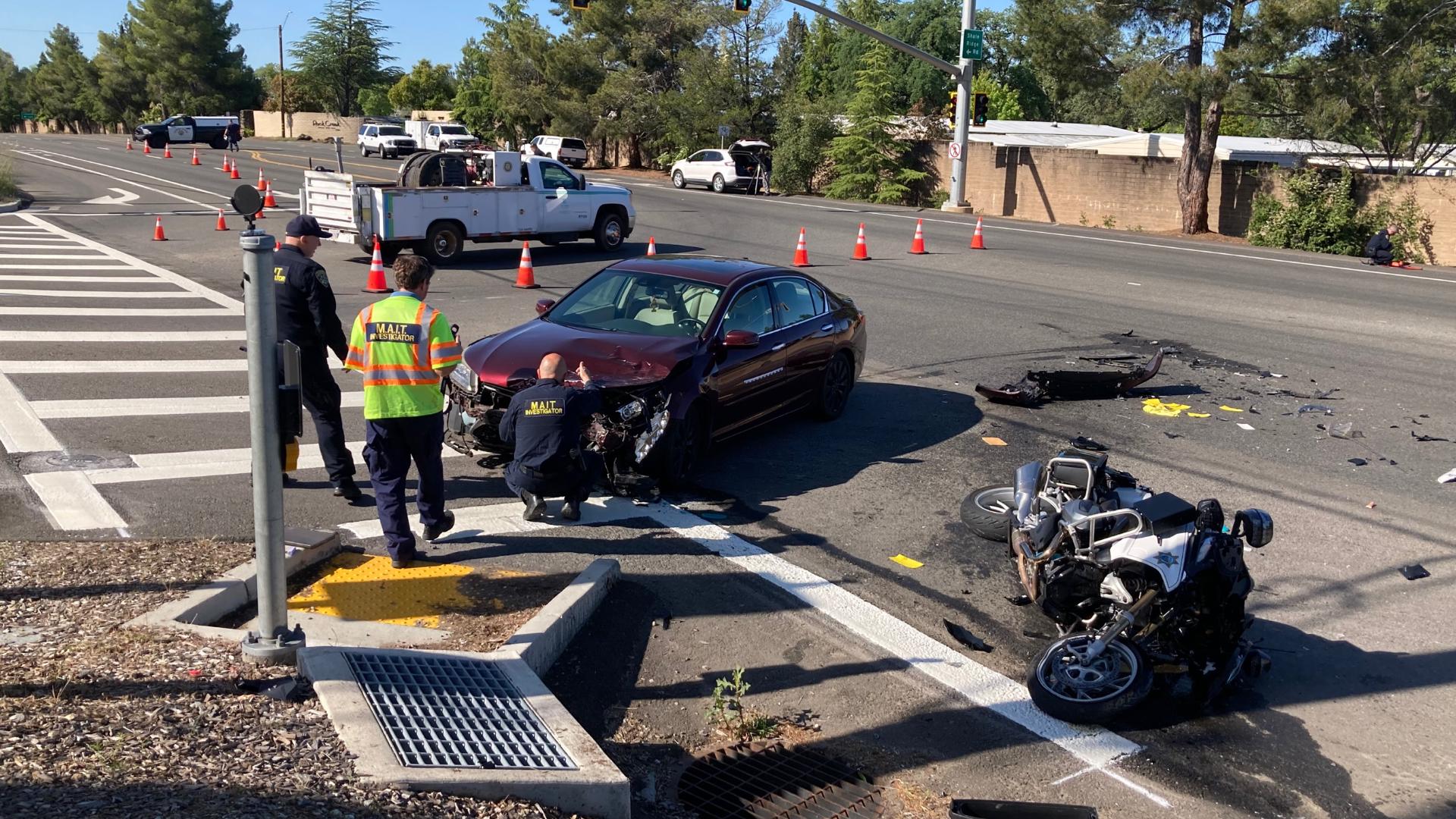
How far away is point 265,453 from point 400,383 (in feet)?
6.05

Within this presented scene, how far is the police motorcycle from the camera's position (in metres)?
5.48

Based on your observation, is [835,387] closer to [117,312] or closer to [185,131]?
[117,312]

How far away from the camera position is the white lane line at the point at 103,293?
15.8 m

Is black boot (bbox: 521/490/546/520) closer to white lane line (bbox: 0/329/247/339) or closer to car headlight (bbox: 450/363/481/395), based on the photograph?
car headlight (bbox: 450/363/481/395)

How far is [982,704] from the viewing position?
5.66 meters

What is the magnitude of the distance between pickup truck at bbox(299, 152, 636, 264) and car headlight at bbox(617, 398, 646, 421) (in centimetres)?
1265

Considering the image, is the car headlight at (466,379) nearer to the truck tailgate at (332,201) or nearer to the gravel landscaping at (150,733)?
the gravel landscaping at (150,733)

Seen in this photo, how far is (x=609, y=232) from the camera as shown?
23453 mm

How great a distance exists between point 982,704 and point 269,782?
128 inches

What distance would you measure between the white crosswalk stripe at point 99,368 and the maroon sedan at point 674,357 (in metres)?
1.73

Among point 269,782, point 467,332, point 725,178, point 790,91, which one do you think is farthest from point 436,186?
point 790,91

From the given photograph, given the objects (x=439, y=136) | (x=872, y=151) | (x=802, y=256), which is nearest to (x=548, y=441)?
(x=802, y=256)

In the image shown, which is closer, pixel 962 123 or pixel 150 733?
pixel 150 733

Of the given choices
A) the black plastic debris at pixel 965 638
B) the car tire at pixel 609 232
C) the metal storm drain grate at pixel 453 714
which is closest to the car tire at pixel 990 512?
the black plastic debris at pixel 965 638
